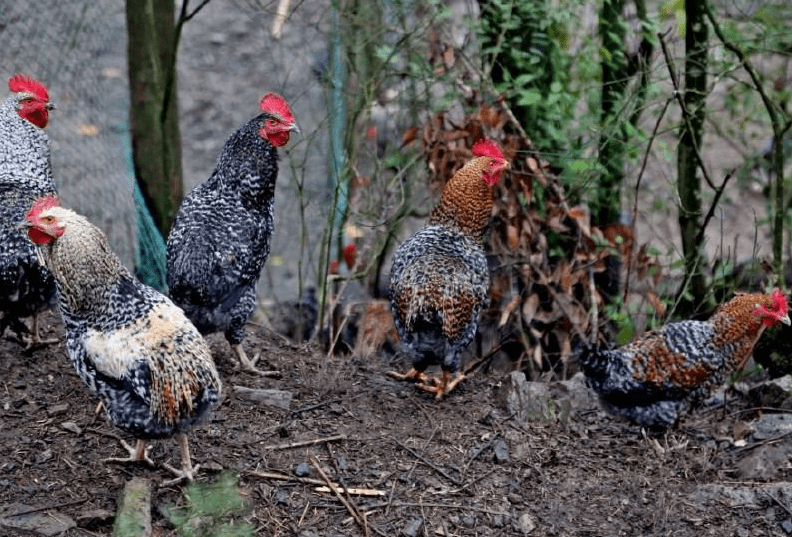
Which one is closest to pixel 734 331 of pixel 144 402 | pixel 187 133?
pixel 144 402

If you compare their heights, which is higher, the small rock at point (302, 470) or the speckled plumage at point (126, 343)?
the speckled plumage at point (126, 343)

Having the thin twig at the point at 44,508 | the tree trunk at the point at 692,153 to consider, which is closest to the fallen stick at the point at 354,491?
the thin twig at the point at 44,508

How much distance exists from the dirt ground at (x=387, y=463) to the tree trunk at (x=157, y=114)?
1.56 metres

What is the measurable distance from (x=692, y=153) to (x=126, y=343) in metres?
4.17

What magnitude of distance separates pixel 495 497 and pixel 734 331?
1717mm

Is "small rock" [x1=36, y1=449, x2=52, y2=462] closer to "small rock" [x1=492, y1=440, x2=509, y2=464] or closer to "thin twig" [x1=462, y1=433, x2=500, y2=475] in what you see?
"thin twig" [x1=462, y1=433, x2=500, y2=475]

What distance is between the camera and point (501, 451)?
5.08 metres

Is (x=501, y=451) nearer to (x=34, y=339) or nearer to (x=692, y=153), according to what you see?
(x=34, y=339)

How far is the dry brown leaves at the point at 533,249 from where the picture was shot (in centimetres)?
661

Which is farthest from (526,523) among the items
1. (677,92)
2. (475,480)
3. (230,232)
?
(677,92)

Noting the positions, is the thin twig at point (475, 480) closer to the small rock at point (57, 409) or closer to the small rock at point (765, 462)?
the small rock at point (765, 462)

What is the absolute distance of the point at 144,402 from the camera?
Answer: 4.13 m

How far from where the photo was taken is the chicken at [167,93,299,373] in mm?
5105

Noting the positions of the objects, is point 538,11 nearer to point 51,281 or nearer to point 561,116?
point 561,116
